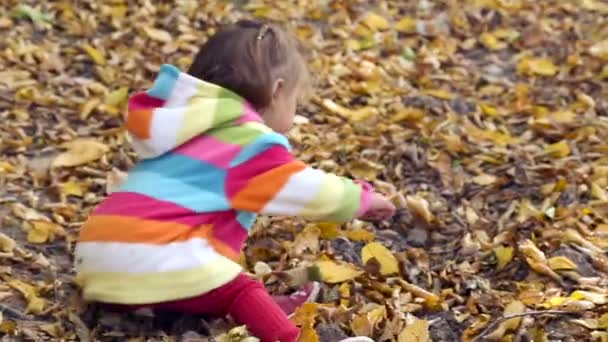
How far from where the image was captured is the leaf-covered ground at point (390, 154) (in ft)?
9.15

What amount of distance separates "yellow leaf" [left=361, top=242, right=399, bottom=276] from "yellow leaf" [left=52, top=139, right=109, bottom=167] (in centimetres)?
110

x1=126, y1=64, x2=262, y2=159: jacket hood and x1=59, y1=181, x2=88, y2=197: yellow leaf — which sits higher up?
x1=126, y1=64, x2=262, y2=159: jacket hood

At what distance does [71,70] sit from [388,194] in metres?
1.58

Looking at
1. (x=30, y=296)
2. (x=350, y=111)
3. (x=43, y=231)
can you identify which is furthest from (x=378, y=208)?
(x=350, y=111)

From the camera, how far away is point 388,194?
3.55 meters

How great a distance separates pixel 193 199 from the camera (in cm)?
258

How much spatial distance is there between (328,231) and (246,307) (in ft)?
2.35

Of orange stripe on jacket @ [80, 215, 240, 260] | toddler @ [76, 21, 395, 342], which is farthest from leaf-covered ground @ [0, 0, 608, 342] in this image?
orange stripe on jacket @ [80, 215, 240, 260]

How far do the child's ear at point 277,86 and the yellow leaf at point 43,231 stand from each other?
86cm

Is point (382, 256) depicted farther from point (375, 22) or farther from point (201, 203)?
point (375, 22)

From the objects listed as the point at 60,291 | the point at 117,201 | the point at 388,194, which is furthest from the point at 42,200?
the point at 388,194

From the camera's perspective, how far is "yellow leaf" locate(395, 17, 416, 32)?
5027mm

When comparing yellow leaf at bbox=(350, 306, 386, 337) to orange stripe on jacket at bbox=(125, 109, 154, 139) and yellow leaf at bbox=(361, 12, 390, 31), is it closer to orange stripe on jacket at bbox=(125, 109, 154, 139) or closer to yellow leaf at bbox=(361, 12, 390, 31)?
orange stripe on jacket at bbox=(125, 109, 154, 139)

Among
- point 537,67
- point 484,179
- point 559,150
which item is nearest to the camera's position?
point 484,179
